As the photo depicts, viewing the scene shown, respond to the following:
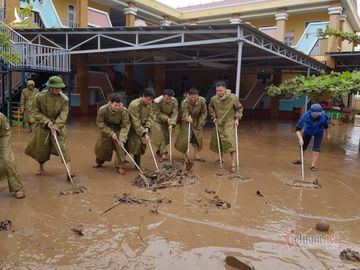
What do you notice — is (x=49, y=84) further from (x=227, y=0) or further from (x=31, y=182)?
(x=227, y=0)

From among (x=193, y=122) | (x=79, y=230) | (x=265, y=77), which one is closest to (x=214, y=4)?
(x=265, y=77)

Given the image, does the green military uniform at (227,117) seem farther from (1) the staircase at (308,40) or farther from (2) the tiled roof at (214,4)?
(2) the tiled roof at (214,4)

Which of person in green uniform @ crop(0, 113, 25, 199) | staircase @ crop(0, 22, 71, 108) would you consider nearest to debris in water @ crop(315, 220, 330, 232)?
person in green uniform @ crop(0, 113, 25, 199)

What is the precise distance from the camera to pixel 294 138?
1271 centimetres

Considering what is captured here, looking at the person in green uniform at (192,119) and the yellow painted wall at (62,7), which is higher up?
the yellow painted wall at (62,7)

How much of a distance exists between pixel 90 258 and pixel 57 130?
10.0 feet

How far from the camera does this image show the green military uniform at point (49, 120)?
6012 millimetres

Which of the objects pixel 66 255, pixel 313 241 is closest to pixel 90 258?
pixel 66 255

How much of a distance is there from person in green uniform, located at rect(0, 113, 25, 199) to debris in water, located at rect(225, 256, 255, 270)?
9.91ft

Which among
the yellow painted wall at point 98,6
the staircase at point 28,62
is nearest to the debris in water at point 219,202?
the staircase at point 28,62

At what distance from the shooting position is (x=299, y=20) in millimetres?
23594

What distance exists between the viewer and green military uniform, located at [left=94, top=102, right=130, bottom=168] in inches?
253

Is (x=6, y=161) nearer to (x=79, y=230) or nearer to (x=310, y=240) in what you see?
(x=79, y=230)

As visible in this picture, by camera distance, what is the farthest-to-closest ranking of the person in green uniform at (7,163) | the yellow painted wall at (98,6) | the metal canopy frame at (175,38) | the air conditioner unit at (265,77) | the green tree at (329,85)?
the air conditioner unit at (265,77), the yellow painted wall at (98,6), the metal canopy frame at (175,38), the green tree at (329,85), the person in green uniform at (7,163)
